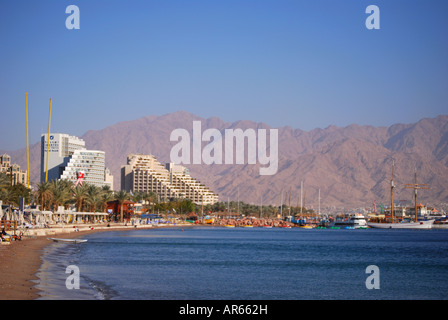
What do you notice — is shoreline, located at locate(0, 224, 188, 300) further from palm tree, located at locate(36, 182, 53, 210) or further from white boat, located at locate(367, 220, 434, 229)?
white boat, located at locate(367, 220, 434, 229)

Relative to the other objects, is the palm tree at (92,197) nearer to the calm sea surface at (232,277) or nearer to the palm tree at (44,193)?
the palm tree at (44,193)

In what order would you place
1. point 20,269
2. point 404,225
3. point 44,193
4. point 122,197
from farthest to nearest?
point 404,225 < point 122,197 < point 44,193 < point 20,269

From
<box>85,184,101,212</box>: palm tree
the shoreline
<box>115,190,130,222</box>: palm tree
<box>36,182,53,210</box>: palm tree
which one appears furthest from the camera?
<box>115,190,130,222</box>: palm tree

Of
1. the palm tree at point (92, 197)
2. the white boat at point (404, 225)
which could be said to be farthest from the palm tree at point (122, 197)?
A: the white boat at point (404, 225)

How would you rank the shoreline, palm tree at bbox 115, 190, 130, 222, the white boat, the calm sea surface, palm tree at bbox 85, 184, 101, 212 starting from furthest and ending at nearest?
the white boat → palm tree at bbox 115, 190, 130, 222 → palm tree at bbox 85, 184, 101, 212 → the calm sea surface → the shoreline

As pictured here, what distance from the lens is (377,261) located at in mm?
61094

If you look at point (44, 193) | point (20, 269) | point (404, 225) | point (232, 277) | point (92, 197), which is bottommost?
point (404, 225)

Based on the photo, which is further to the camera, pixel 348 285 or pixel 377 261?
pixel 377 261

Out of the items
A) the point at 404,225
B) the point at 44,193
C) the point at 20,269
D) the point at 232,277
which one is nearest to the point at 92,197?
the point at 44,193

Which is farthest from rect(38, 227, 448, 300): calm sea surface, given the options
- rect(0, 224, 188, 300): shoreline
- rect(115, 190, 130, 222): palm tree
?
rect(115, 190, 130, 222): palm tree

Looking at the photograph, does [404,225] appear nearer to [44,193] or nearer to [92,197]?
[92,197]
